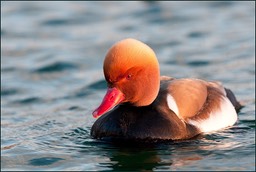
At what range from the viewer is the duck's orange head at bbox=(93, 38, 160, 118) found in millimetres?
9711

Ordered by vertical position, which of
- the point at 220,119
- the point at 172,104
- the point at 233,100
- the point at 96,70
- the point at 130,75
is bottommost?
the point at 220,119

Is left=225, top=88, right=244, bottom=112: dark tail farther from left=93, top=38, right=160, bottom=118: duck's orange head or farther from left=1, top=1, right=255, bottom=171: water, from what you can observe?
left=93, top=38, right=160, bottom=118: duck's orange head

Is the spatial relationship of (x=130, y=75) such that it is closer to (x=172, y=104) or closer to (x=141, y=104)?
(x=141, y=104)

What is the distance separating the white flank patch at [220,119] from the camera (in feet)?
34.9

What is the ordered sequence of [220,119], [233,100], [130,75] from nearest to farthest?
[130,75], [220,119], [233,100]

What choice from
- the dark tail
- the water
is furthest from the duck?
the dark tail

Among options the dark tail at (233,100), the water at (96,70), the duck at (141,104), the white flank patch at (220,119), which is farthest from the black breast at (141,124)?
the dark tail at (233,100)

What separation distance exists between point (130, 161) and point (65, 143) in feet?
3.68

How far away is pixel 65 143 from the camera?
10.5 metres

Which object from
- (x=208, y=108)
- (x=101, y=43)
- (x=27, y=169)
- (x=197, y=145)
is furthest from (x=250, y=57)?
(x=27, y=169)

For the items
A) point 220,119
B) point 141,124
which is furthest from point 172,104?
point 220,119

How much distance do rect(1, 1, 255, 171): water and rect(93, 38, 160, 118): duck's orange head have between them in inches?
21.0

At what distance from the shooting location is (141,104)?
10148 millimetres

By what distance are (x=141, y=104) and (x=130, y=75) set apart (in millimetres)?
425
